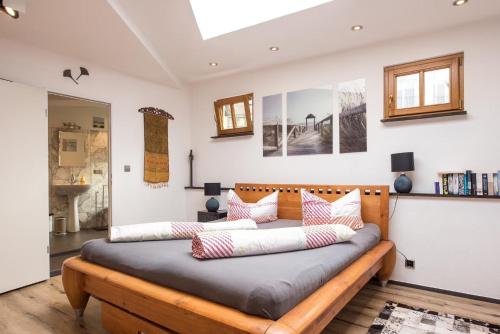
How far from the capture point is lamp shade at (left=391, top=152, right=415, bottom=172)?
295cm

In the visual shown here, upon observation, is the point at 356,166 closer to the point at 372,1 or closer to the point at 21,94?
the point at 372,1

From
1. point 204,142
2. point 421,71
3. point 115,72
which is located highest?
point 115,72

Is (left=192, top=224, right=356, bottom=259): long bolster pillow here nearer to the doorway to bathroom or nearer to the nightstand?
the nightstand

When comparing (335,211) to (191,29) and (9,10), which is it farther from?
(9,10)

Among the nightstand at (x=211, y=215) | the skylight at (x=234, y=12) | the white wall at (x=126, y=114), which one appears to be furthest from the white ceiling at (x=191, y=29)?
the nightstand at (x=211, y=215)

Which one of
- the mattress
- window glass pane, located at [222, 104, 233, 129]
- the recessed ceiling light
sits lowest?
the mattress

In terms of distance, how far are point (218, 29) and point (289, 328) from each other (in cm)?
297

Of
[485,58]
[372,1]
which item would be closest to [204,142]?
[372,1]

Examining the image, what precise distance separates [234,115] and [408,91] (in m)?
2.36

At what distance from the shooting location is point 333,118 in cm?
363

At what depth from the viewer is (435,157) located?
3020mm

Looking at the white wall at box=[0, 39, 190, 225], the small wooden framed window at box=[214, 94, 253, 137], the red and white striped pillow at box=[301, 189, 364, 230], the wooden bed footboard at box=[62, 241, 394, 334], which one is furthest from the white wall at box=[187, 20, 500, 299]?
the white wall at box=[0, 39, 190, 225]

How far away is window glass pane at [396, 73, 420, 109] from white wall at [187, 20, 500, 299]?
0.61 feet

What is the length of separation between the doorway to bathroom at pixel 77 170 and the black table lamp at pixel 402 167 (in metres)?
4.51
